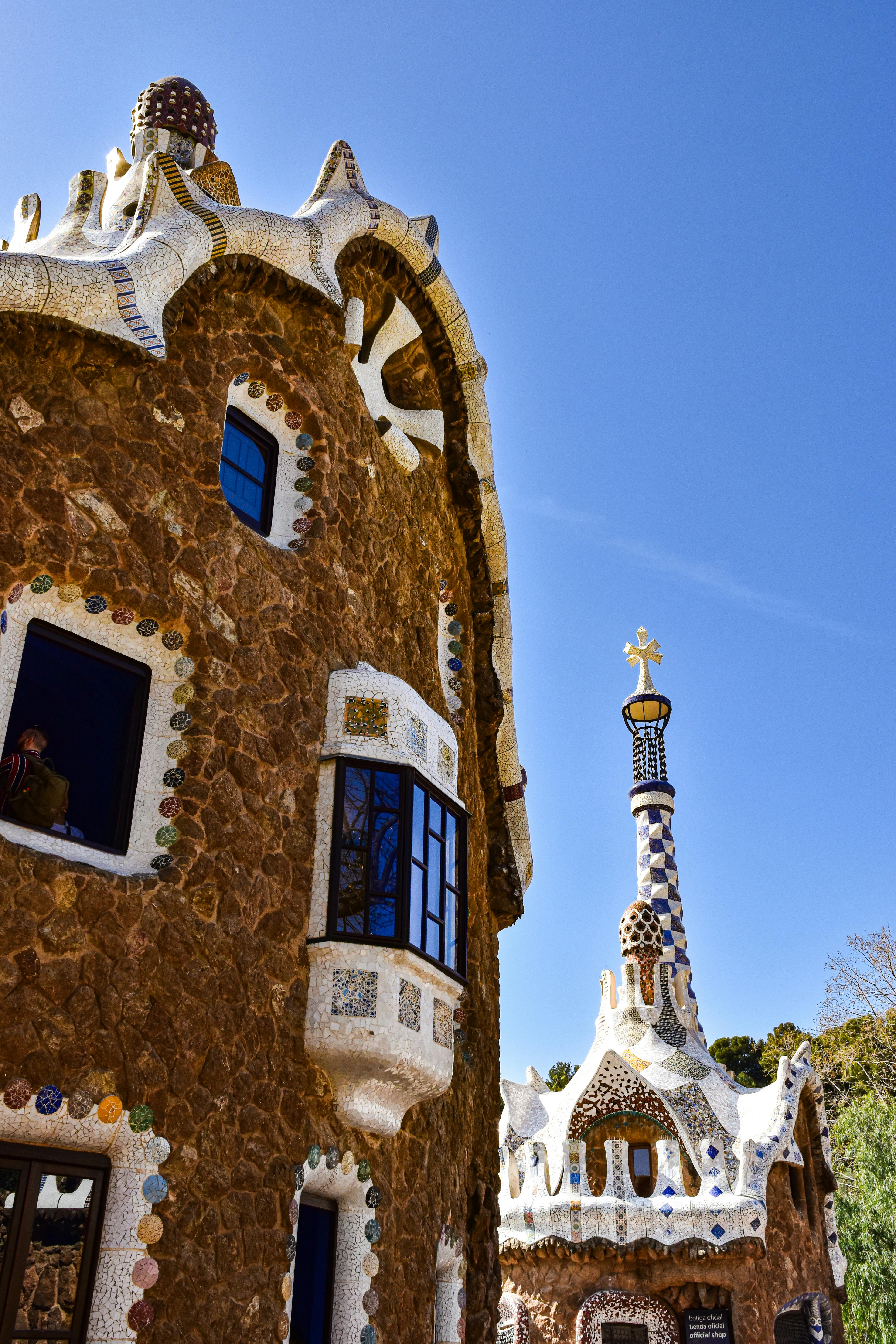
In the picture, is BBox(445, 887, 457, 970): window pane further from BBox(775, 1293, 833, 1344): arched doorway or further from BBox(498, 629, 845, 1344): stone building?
BBox(775, 1293, 833, 1344): arched doorway

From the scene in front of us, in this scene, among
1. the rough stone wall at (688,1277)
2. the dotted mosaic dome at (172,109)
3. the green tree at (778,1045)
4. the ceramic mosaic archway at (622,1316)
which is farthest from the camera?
the green tree at (778,1045)

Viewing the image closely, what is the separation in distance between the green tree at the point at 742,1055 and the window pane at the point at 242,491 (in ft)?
100

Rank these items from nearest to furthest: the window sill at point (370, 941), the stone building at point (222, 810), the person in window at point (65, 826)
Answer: the stone building at point (222, 810) < the person in window at point (65, 826) < the window sill at point (370, 941)

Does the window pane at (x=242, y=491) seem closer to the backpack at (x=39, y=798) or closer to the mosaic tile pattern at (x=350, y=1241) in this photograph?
the backpack at (x=39, y=798)

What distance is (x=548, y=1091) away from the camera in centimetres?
1480

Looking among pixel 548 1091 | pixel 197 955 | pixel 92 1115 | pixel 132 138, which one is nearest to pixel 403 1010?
pixel 197 955

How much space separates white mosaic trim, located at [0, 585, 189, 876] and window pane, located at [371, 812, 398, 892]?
3.43 feet

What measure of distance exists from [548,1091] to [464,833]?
931cm

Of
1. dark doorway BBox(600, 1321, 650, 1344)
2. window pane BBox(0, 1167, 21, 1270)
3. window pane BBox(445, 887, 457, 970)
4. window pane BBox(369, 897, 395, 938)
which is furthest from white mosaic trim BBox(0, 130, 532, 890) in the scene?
dark doorway BBox(600, 1321, 650, 1344)

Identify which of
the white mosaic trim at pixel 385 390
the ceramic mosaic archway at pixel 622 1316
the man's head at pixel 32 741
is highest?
the white mosaic trim at pixel 385 390

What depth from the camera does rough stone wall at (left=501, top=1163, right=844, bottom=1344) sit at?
39.2ft

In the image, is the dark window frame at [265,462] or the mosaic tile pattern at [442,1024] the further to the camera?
the dark window frame at [265,462]

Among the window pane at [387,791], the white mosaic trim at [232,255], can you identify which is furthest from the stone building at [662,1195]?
the window pane at [387,791]

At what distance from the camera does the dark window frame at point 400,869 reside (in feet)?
18.0
